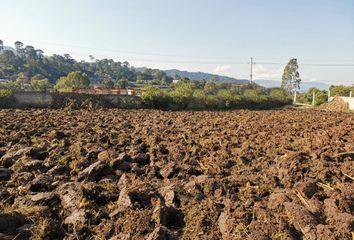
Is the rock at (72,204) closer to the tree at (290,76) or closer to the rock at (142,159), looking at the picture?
the rock at (142,159)

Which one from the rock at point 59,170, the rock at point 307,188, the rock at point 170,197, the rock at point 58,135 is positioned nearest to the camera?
the rock at point 170,197

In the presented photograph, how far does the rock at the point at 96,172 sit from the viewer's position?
205 inches

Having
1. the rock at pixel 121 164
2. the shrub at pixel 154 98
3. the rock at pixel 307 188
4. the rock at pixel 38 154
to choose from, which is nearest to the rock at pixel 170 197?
the rock at pixel 121 164

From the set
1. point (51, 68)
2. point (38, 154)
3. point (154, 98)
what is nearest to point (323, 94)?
point (154, 98)

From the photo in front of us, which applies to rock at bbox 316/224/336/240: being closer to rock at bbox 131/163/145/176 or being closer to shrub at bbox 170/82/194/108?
rock at bbox 131/163/145/176

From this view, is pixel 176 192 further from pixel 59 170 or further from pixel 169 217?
pixel 59 170

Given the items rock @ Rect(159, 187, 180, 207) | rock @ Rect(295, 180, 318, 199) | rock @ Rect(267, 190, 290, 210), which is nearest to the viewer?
rock @ Rect(267, 190, 290, 210)

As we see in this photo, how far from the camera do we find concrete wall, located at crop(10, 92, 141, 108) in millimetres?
20812

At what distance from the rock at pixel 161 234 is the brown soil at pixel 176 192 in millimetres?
10

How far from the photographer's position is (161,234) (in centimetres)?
335

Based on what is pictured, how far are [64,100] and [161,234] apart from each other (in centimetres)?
1950

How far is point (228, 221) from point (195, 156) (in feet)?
10.8

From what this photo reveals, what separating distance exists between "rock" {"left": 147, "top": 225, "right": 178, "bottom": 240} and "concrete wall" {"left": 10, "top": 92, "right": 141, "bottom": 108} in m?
18.7

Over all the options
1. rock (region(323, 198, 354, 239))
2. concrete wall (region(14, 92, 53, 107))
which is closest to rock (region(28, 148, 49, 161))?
A: rock (region(323, 198, 354, 239))
